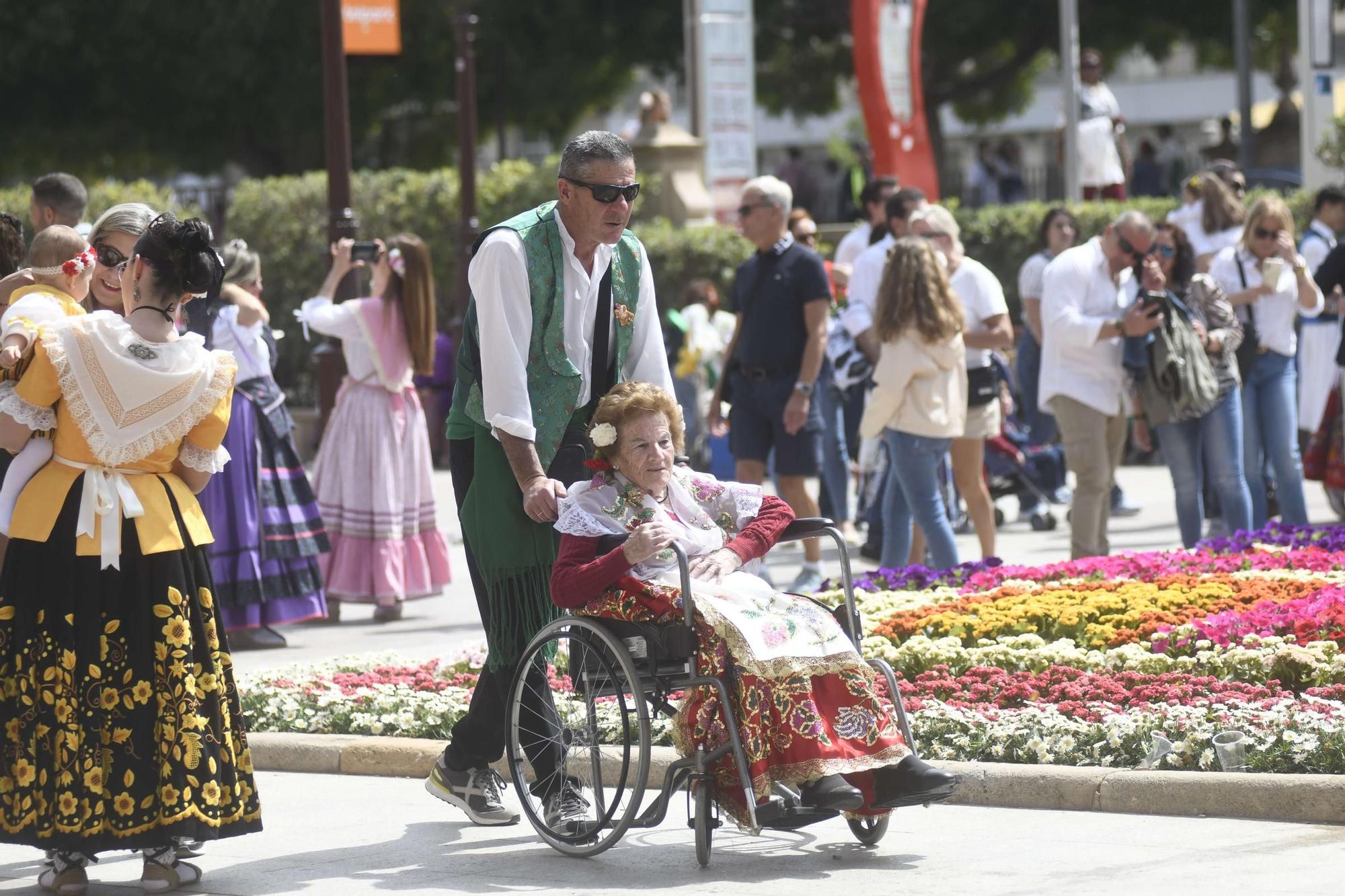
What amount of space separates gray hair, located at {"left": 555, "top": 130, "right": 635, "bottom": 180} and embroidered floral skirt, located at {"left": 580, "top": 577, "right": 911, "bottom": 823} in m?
1.20

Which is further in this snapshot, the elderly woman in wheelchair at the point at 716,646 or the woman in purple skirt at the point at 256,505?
the woman in purple skirt at the point at 256,505

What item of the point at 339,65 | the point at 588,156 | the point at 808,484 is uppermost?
the point at 339,65

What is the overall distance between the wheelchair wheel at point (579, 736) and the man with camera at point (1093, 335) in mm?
4449

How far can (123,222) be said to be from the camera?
21.4ft

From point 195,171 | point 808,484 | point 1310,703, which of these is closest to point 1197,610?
point 1310,703

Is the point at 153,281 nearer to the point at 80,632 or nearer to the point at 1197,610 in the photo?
the point at 80,632

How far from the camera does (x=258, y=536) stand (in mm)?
10070

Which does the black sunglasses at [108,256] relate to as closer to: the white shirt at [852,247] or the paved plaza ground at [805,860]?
the paved plaza ground at [805,860]

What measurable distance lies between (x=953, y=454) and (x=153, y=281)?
228 inches

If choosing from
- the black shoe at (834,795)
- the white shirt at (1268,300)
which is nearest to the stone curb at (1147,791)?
the black shoe at (834,795)

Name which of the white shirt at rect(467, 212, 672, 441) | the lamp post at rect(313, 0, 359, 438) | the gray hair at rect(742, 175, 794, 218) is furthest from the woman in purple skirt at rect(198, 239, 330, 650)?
the white shirt at rect(467, 212, 672, 441)

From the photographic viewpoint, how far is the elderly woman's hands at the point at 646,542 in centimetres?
555

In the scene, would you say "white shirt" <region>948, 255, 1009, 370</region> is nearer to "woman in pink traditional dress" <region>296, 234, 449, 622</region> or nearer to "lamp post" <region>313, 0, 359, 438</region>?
"woman in pink traditional dress" <region>296, 234, 449, 622</region>

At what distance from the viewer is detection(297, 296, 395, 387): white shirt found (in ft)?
34.9
